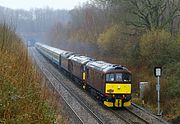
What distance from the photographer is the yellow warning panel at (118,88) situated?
21.3 m

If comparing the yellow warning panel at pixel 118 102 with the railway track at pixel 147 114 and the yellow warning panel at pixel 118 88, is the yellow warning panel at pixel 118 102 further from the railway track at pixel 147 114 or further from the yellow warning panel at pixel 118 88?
the railway track at pixel 147 114

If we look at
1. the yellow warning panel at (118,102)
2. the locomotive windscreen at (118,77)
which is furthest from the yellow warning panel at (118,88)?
the yellow warning panel at (118,102)

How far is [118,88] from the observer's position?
21.4m

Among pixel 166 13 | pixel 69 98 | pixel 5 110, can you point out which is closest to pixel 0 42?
pixel 5 110

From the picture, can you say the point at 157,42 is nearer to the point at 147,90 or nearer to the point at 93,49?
the point at 147,90

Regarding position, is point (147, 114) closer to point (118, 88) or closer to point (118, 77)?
point (118, 88)

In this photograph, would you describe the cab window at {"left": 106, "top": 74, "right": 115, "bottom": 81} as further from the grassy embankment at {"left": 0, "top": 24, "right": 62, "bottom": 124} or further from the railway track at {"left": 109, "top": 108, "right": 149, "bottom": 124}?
the grassy embankment at {"left": 0, "top": 24, "right": 62, "bottom": 124}

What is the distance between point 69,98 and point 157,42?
28.9ft

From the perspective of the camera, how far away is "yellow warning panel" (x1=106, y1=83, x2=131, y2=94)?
21322mm

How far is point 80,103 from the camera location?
2331cm

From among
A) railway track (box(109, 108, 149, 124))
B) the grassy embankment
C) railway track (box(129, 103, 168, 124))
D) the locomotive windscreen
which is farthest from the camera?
the locomotive windscreen

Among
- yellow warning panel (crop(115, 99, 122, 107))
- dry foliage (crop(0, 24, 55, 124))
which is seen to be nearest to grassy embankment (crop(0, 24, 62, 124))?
dry foliage (crop(0, 24, 55, 124))

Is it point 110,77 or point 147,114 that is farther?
point 110,77

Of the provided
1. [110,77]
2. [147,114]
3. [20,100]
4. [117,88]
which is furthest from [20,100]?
[117,88]
